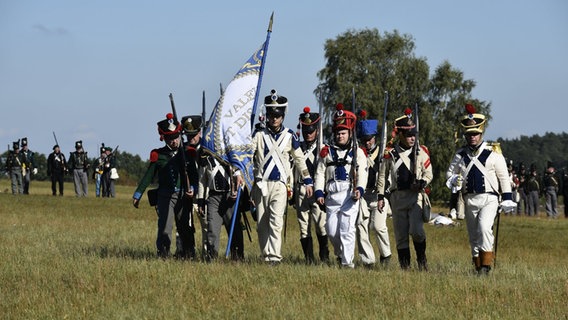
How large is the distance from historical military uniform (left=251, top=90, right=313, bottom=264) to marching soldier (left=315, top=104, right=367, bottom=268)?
1.02 ft

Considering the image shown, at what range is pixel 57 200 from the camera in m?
34.7

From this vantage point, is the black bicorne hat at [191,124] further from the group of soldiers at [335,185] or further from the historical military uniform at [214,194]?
the historical military uniform at [214,194]

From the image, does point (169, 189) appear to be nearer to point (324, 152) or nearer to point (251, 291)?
point (324, 152)

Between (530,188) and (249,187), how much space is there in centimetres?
3024

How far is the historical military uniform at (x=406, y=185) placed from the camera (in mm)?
14742

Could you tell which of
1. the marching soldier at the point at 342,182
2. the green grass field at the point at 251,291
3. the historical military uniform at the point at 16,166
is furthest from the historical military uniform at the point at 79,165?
the marching soldier at the point at 342,182

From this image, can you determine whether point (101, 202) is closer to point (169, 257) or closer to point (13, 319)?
point (169, 257)

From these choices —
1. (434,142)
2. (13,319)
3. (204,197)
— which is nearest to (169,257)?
(204,197)

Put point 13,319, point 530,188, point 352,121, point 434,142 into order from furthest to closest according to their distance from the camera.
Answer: point 434,142 → point 530,188 → point 352,121 → point 13,319

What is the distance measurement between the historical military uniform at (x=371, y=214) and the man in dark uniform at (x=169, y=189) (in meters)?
2.48

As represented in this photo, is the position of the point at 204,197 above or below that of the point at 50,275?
above

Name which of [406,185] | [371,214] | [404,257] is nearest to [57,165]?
[371,214]

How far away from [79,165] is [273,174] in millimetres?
26921

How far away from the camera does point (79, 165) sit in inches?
1576
